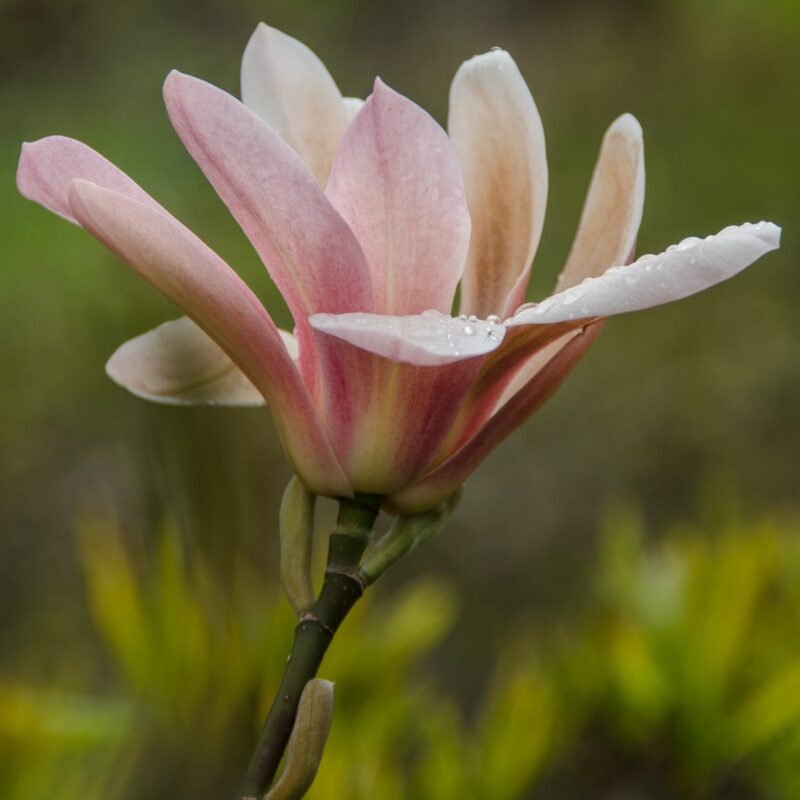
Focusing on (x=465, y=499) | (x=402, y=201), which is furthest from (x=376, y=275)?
(x=465, y=499)

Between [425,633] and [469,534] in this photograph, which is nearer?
[425,633]

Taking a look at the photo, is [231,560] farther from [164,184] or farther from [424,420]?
[164,184]

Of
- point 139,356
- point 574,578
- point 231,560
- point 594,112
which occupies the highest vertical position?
point 594,112

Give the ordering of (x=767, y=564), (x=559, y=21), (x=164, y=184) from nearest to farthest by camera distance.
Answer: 1. (x=767, y=564)
2. (x=164, y=184)
3. (x=559, y=21)

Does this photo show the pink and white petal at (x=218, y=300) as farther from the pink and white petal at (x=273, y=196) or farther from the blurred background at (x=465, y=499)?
the blurred background at (x=465, y=499)

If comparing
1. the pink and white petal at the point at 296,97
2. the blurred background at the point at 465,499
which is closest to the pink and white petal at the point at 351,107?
the pink and white petal at the point at 296,97

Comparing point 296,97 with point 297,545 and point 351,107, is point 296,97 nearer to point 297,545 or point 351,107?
point 351,107

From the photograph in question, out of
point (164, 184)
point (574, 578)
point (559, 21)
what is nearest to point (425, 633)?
point (574, 578)
